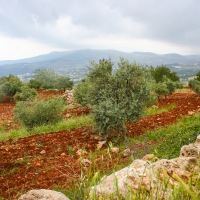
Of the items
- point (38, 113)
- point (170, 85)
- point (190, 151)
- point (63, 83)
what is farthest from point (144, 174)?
point (63, 83)

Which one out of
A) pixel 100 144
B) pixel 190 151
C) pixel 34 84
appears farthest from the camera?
pixel 34 84

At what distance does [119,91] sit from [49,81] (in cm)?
3174

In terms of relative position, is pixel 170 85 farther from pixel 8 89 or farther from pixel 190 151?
pixel 190 151

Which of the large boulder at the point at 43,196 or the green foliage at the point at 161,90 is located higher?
the large boulder at the point at 43,196

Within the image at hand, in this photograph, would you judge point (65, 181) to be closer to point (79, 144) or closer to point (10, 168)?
point (10, 168)

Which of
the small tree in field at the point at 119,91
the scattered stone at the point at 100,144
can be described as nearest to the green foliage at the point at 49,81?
the small tree in field at the point at 119,91

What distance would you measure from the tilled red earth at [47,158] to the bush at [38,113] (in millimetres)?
3066

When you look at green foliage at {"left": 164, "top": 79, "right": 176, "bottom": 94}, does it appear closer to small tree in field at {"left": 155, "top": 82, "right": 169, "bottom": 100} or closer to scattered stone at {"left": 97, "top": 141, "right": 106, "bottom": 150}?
small tree in field at {"left": 155, "top": 82, "right": 169, "bottom": 100}

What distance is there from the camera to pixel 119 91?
1148 centimetres

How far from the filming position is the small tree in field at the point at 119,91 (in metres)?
11.3

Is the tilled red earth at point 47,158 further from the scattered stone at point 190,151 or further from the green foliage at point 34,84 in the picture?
the green foliage at point 34,84

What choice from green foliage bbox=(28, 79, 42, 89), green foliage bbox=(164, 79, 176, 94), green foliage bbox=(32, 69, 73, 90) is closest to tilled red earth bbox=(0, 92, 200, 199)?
green foliage bbox=(164, 79, 176, 94)

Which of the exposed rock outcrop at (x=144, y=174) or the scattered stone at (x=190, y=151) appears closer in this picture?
the exposed rock outcrop at (x=144, y=174)

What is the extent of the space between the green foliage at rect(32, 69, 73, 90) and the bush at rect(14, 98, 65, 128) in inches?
826
